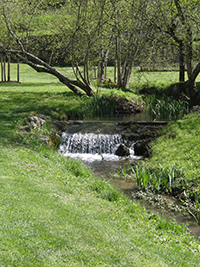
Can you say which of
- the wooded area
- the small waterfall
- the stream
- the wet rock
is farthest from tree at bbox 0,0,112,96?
the wet rock

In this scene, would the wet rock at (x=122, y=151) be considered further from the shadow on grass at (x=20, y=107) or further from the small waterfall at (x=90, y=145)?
the shadow on grass at (x=20, y=107)

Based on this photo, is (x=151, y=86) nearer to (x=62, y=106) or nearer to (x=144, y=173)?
(x=62, y=106)

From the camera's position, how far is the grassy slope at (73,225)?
15.0ft

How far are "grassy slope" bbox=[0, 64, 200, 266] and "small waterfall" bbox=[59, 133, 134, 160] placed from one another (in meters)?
3.66

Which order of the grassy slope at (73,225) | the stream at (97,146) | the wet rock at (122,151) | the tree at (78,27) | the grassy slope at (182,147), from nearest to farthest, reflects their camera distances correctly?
the grassy slope at (73,225) < the grassy slope at (182,147) < the stream at (97,146) < the wet rock at (122,151) < the tree at (78,27)

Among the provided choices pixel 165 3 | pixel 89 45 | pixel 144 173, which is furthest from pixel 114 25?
pixel 144 173

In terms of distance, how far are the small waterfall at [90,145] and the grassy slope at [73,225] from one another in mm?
3660

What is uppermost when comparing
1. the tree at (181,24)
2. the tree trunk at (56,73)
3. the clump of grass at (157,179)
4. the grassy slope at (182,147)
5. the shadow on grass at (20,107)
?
the tree at (181,24)

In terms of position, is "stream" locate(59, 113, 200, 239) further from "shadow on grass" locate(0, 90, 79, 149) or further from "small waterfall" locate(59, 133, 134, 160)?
"shadow on grass" locate(0, 90, 79, 149)

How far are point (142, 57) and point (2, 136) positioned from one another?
43.1 ft

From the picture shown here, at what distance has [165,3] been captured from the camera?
17250mm

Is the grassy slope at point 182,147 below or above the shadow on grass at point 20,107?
below

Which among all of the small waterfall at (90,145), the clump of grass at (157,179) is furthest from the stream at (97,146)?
the clump of grass at (157,179)

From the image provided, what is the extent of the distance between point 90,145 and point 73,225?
28.3 feet
